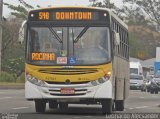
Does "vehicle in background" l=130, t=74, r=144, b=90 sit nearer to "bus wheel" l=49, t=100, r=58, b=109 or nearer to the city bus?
"bus wheel" l=49, t=100, r=58, b=109

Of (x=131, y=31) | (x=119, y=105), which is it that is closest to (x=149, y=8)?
(x=131, y=31)

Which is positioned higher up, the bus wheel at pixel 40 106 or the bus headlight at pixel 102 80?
the bus headlight at pixel 102 80

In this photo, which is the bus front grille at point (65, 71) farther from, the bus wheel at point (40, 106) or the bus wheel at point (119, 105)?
the bus wheel at point (119, 105)

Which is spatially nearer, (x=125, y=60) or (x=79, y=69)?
(x=79, y=69)

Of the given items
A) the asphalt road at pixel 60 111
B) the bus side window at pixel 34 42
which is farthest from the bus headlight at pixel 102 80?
the bus side window at pixel 34 42

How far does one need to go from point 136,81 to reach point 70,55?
4744cm

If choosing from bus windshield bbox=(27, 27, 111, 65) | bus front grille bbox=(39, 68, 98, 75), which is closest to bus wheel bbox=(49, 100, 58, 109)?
bus front grille bbox=(39, 68, 98, 75)

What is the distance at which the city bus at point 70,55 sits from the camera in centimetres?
2027

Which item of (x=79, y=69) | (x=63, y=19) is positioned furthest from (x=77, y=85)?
(x=63, y=19)

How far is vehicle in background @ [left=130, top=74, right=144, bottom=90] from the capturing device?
66.4 metres

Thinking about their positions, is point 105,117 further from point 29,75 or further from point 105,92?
point 29,75

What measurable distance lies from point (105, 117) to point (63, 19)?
348 cm

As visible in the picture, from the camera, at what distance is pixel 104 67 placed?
20312 mm

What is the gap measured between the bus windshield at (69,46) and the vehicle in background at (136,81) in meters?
45.8
